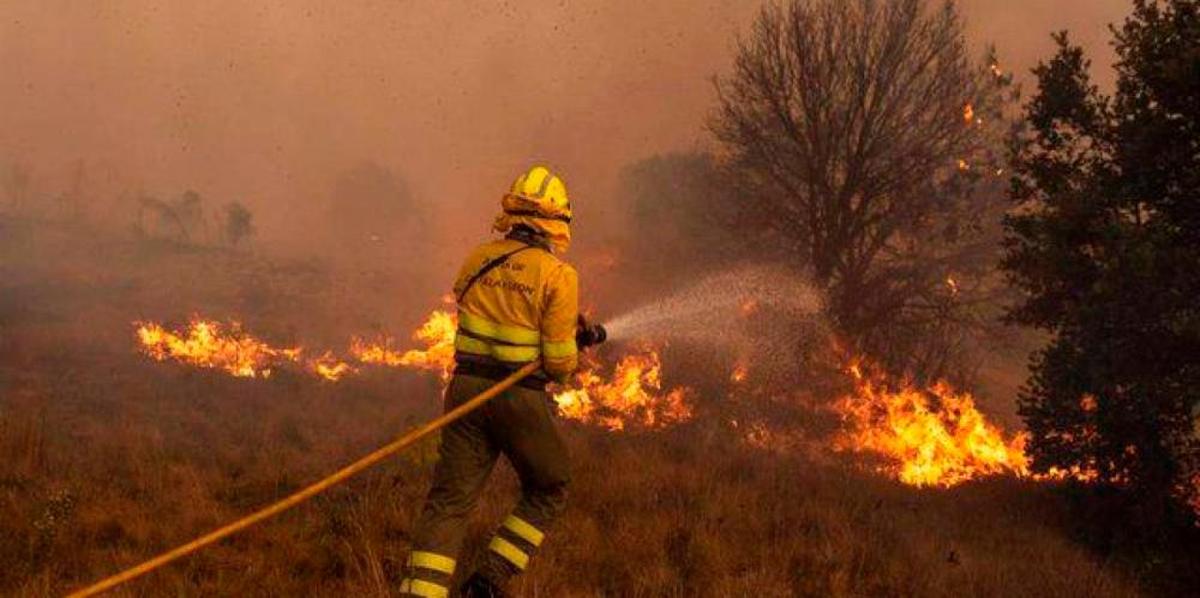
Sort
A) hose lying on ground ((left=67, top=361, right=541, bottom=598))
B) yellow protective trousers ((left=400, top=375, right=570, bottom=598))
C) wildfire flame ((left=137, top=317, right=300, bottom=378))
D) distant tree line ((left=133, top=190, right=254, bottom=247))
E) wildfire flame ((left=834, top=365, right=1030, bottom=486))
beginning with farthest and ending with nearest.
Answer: distant tree line ((left=133, top=190, right=254, bottom=247)) → wildfire flame ((left=137, top=317, right=300, bottom=378)) → wildfire flame ((left=834, top=365, right=1030, bottom=486)) → yellow protective trousers ((left=400, top=375, right=570, bottom=598)) → hose lying on ground ((left=67, top=361, right=541, bottom=598))

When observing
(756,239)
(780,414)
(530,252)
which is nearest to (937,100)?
(756,239)

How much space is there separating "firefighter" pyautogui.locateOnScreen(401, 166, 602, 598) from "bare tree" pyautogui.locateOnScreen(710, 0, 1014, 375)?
14.9 meters

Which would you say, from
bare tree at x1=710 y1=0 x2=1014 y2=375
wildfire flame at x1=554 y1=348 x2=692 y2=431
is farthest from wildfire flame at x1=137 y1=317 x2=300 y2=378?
bare tree at x1=710 y1=0 x2=1014 y2=375

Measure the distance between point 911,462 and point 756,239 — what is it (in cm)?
699

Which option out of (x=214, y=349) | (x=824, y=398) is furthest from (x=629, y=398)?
(x=214, y=349)

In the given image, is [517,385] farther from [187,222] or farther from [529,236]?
[187,222]

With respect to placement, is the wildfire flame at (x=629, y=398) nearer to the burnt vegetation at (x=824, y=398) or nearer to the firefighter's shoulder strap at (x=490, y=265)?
the burnt vegetation at (x=824, y=398)

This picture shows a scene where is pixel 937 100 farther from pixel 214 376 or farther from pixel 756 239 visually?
pixel 214 376

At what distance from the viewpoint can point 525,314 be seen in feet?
13.2

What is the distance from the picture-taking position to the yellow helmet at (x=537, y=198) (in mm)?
4156

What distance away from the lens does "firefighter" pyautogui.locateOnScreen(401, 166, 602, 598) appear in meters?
3.98

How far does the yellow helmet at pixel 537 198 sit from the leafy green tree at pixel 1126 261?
5964mm

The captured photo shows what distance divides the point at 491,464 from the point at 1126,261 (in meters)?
6.74

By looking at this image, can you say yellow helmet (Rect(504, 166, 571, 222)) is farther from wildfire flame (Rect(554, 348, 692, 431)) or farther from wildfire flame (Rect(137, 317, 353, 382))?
wildfire flame (Rect(137, 317, 353, 382))
